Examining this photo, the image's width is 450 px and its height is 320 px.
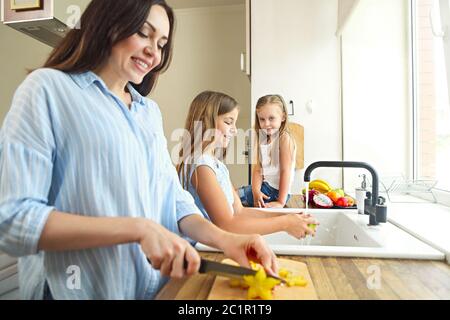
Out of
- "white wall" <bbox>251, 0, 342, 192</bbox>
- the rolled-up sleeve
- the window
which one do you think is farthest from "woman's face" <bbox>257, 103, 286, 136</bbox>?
the rolled-up sleeve

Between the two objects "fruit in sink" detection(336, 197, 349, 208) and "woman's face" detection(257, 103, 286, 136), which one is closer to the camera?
"fruit in sink" detection(336, 197, 349, 208)

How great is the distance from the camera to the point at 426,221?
2.93 ft

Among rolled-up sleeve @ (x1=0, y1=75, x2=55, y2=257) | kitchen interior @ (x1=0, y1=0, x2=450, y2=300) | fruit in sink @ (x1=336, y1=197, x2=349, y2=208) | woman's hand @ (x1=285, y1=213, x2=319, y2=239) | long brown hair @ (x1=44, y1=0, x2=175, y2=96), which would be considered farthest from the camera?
fruit in sink @ (x1=336, y1=197, x2=349, y2=208)

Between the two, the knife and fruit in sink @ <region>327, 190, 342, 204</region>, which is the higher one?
fruit in sink @ <region>327, 190, 342, 204</region>

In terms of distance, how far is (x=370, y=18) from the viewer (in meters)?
1.87

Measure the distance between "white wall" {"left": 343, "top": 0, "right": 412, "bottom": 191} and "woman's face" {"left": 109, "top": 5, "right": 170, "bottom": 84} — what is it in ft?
5.24

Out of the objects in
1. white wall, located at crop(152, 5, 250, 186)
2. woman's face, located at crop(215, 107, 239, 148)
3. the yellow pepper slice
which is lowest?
the yellow pepper slice

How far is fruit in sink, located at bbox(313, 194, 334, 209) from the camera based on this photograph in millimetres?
1125

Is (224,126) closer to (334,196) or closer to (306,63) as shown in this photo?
(334,196)

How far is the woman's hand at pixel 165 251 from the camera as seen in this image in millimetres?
405

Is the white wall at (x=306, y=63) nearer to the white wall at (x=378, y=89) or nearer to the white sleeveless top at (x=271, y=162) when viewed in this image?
the white wall at (x=378, y=89)

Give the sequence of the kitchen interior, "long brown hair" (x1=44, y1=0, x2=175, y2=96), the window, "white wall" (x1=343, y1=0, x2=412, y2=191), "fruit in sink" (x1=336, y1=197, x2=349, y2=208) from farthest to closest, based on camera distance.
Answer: "white wall" (x1=343, y1=0, x2=412, y2=191), the window, "fruit in sink" (x1=336, y1=197, x2=349, y2=208), the kitchen interior, "long brown hair" (x1=44, y1=0, x2=175, y2=96)

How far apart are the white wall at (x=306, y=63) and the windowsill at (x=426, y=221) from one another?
0.82 m

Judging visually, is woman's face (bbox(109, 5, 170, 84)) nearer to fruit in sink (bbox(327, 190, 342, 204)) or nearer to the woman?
the woman
